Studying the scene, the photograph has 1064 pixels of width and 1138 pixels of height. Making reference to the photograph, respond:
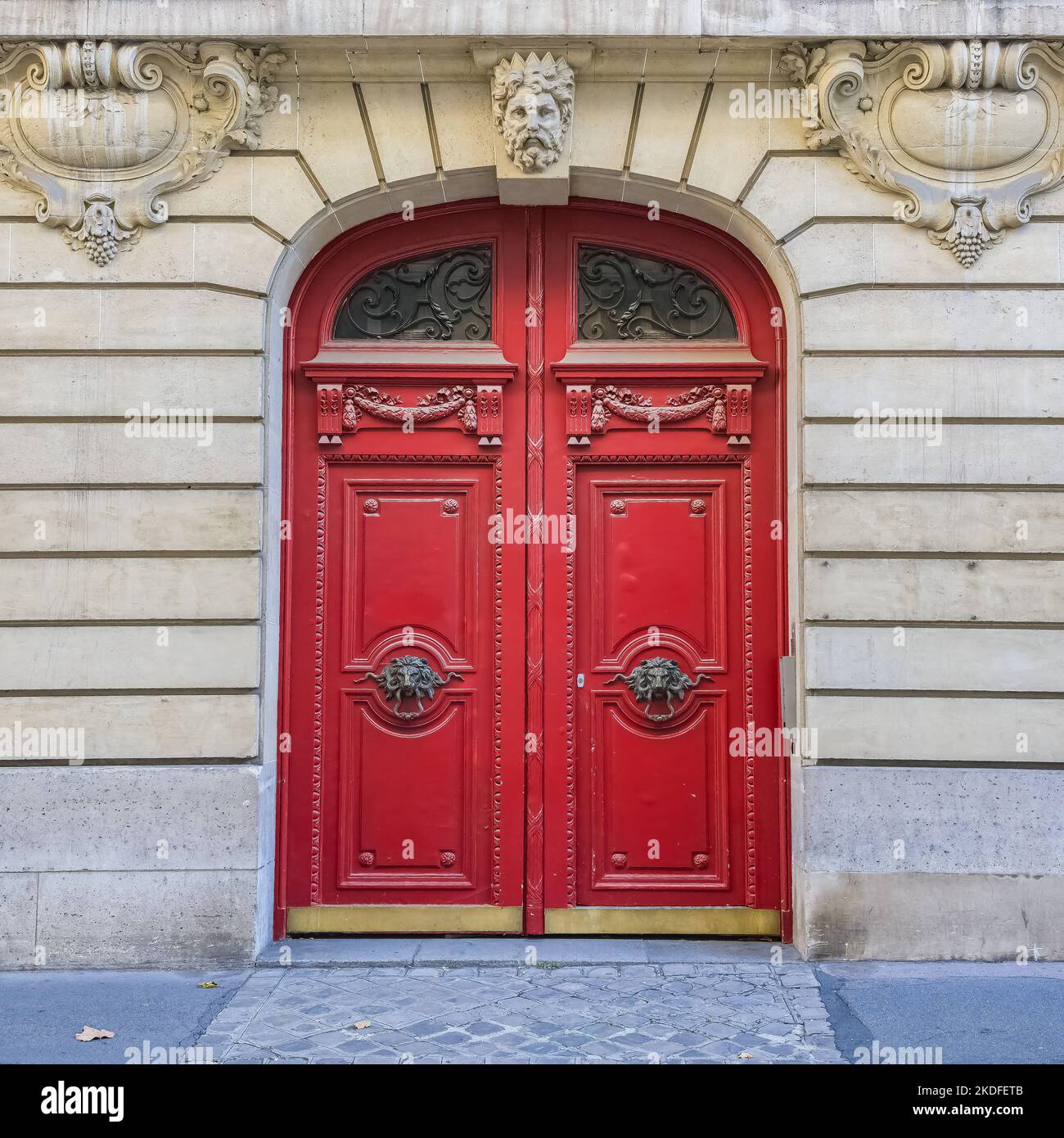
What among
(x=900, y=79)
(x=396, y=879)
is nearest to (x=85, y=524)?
(x=396, y=879)

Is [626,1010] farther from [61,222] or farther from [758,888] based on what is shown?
[61,222]

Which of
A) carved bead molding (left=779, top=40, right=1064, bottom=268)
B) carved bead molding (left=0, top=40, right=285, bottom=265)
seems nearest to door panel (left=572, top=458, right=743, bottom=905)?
carved bead molding (left=779, top=40, right=1064, bottom=268)

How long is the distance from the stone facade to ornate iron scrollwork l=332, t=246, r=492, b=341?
0.58 metres

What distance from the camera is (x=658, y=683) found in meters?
7.25

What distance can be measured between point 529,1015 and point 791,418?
3.90 metres

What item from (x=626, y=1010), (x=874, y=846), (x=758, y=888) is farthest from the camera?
(x=758, y=888)

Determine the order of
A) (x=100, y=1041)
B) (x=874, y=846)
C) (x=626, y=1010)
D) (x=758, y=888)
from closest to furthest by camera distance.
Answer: (x=100, y=1041) < (x=626, y=1010) < (x=874, y=846) < (x=758, y=888)

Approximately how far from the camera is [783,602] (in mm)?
7270

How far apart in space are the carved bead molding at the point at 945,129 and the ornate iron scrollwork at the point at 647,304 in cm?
116

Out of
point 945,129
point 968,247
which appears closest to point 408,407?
point 968,247

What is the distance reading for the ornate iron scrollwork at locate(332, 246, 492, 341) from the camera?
24.9 feet

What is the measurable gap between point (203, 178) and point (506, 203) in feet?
6.25

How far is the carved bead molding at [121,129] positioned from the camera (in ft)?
22.9

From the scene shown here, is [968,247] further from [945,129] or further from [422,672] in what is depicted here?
[422,672]
